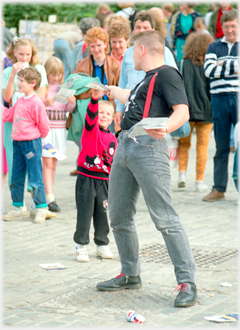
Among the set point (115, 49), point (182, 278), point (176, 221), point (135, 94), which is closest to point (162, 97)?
point (135, 94)

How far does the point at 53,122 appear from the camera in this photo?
24.8ft

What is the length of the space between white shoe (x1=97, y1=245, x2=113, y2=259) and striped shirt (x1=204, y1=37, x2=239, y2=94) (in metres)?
3.32

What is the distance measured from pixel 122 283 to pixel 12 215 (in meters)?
2.83

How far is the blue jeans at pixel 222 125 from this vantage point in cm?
755

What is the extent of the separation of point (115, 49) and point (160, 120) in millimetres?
4007

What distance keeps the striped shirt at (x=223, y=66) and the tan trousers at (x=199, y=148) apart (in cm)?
108

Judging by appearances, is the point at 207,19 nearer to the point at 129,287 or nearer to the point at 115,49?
the point at 115,49

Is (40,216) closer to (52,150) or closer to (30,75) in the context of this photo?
(52,150)

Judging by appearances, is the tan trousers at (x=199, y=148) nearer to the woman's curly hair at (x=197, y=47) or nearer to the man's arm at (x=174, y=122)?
the woman's curly hair at (x=197, y=47)

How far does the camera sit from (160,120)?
3.61m

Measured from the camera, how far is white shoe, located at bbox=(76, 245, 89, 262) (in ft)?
16.9

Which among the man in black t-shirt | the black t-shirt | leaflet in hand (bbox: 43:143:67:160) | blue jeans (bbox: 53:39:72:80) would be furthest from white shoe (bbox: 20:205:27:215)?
blue jeans (bbox: 53:39:72:80)

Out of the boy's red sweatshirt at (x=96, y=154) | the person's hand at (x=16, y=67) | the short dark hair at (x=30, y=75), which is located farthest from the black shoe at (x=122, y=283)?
the person's hand at (x=16, y=67)

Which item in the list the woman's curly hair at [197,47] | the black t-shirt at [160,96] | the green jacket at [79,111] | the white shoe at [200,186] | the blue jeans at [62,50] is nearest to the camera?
the black t-shirt at [160,96]
